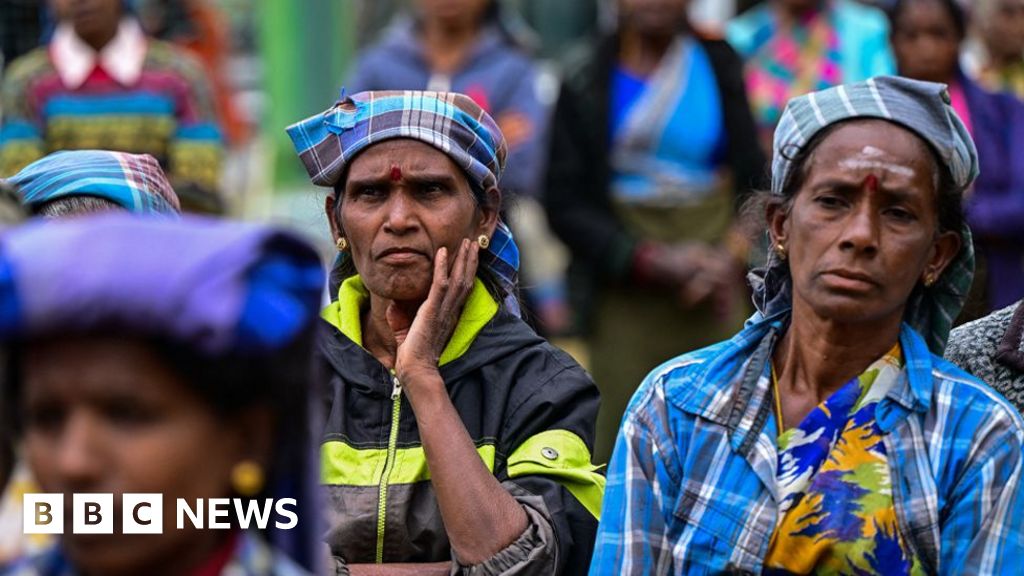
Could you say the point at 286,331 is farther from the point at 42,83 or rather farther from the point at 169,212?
the point at 42,83

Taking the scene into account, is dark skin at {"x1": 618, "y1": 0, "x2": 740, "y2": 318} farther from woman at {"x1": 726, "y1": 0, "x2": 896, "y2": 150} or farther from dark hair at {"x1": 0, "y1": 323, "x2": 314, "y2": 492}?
dark hair at {"x1": 0, "y1": 323, "x2": 314, "y2": 492}

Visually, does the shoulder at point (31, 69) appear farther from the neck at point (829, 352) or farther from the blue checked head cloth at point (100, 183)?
the neck at point (829, 352)

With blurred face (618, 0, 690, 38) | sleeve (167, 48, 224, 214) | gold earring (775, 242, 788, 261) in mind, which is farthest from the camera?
sleeve (167, 48, 224, 214)

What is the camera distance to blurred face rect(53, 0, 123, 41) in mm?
8906

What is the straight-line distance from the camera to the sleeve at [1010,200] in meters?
7.57

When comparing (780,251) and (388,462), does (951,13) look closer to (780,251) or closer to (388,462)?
(780,251)

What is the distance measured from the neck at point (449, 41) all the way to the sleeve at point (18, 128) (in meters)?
1.73

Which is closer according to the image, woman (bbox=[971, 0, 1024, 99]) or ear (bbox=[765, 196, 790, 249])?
ear (bbox=[765, 196, 790, 249])

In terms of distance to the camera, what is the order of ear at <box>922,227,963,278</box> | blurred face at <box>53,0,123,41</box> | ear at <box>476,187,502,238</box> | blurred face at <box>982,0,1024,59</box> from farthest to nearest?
1. blurred face at <box>982,0,1024,59</box>
2. blurred face at <box>53,0,123,41</box>
3. ear at <box>476,187,502,238</box>
4. ear at <box>922,227,963,278</box>

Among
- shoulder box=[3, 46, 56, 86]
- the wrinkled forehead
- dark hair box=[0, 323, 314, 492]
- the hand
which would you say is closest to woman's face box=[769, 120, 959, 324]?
the wrinkled forehead

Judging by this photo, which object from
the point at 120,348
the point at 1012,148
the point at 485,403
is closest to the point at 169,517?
the point at 120,348

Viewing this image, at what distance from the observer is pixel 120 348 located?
2479 mm

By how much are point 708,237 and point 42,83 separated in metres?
2.94

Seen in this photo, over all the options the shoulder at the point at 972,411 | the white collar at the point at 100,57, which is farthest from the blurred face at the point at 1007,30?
the shoulder at the point at 972,411
